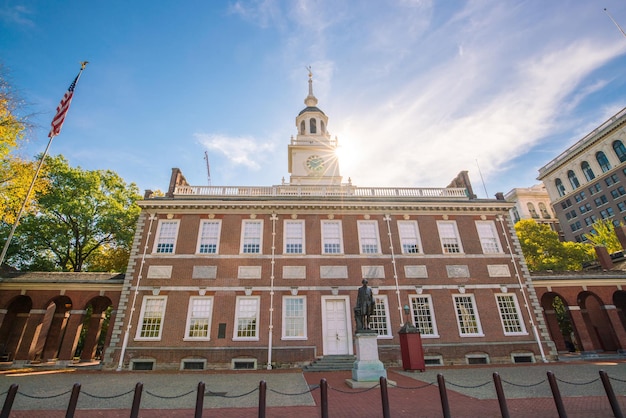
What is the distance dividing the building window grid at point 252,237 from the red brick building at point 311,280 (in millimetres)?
64

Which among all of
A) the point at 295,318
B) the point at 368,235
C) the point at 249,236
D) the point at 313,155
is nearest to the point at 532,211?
the point at 313,155

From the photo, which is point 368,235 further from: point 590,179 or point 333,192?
point 590,179

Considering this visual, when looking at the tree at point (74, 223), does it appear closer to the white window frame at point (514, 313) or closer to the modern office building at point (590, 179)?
the white window frame at point (514, 313)

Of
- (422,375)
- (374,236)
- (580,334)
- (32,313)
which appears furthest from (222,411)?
(580,334)

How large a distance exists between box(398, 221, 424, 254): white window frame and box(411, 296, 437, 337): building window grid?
302 cm

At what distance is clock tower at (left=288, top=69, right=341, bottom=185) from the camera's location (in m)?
30.8

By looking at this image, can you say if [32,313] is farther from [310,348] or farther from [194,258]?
[310,348]

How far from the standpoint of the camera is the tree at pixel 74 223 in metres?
25.4

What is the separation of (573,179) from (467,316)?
58.5 metres

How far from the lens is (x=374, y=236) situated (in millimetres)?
19875

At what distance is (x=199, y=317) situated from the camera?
1733 centimetres

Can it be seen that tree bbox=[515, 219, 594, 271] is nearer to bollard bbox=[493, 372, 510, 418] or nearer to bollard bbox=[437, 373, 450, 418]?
bollard bbox=[493, 372, 510, 418]

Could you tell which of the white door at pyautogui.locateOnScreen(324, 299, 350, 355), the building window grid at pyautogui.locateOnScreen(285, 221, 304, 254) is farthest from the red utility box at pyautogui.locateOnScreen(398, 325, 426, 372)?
the building window grid at pyautogui.locateOnScreen(285, 221, 304, 254)

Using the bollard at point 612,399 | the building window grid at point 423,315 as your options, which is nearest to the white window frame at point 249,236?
the building window grid at point 423,315
